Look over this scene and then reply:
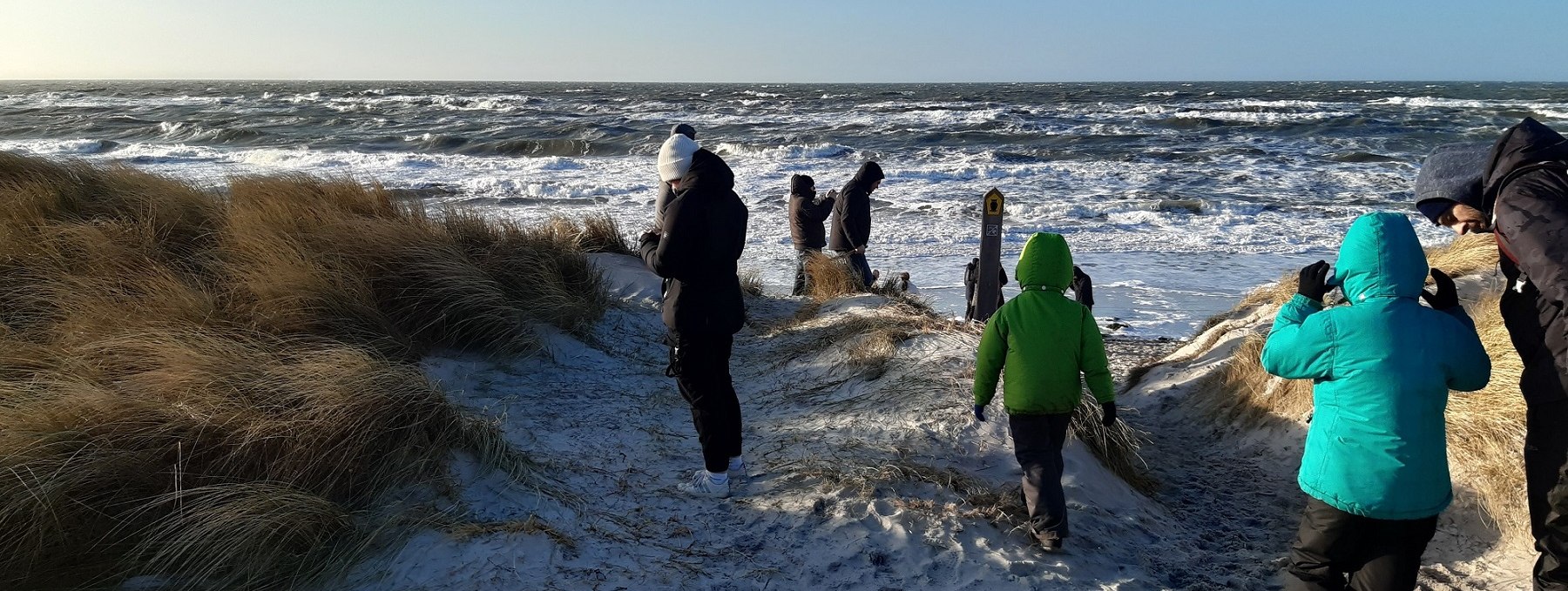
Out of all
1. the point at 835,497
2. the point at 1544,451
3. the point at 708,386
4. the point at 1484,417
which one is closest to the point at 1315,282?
the point at 1544,451

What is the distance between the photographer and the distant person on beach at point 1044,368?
136 inches

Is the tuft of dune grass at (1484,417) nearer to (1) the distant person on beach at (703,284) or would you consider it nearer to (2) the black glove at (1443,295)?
(2) the black glove at (1443,295)

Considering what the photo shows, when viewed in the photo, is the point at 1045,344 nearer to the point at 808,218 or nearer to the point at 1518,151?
the point at 1518,151

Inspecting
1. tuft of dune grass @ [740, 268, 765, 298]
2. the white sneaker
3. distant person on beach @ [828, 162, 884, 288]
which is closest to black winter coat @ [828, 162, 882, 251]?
distant person on beach @ [828, 162, 884, 288]

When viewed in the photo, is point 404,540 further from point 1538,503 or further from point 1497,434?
point 1497,434

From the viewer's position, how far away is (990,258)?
265 inches

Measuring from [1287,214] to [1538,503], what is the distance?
1522 cm

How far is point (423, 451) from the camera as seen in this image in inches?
147

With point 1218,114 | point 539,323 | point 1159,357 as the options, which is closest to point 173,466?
point 539,323

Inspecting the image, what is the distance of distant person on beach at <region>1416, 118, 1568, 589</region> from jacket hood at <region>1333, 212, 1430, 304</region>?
0.73 feet

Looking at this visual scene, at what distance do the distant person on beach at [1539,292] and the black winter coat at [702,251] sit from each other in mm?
2538

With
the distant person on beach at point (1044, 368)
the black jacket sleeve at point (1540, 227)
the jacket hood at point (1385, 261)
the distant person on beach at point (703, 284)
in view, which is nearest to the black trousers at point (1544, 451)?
the black jacket sleeve at point (1540, 227)

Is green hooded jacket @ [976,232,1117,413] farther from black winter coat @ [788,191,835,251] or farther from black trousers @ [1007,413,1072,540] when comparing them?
black winter coat @ [788,191,835,251]

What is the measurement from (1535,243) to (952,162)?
22.9 meters
